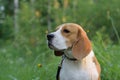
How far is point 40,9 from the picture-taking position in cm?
1080

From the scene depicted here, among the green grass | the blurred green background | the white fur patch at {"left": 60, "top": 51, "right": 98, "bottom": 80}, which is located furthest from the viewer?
the blurred green background

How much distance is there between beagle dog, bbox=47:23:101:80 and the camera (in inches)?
192

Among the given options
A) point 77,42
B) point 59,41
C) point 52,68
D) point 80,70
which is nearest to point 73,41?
point 77,42

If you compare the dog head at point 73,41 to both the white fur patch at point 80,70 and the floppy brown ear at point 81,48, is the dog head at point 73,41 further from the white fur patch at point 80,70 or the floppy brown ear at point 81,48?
the white fur patch at point 80,70

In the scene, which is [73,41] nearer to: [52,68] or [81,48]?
[81,48]

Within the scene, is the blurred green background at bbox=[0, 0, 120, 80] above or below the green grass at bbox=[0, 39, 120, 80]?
below

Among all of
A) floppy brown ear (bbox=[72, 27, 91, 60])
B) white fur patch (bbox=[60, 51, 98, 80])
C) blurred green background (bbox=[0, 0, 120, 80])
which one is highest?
floppy brown ear (bbox=[72, 27, 91, 60])

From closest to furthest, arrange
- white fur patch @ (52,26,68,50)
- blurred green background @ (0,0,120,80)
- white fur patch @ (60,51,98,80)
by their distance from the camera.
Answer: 1. white fur patch @ (52,26,68,50)
2. white fur patch @ (60,51,98,80)
3. blurred green background @ (0,0,120,80)

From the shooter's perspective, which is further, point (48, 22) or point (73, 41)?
point (48, 22)

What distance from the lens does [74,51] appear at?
4.95 m

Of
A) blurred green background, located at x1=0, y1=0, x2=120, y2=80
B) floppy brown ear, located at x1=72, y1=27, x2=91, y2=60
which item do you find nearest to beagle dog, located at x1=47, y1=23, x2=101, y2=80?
floppy brown ear, located at x1=72, y1=27, x2=91, y2=60

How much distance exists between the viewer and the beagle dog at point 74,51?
4871 millimetres

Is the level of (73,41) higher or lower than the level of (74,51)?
higher

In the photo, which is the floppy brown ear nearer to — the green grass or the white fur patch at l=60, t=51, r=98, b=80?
the white fur patch at l=60, t=51, r=98, b=80
